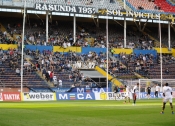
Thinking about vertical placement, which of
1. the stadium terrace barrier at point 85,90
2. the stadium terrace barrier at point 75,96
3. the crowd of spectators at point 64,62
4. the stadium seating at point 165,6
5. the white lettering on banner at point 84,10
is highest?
the stadium seating at point 165,6

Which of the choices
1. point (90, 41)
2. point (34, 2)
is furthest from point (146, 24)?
point (34, 2)

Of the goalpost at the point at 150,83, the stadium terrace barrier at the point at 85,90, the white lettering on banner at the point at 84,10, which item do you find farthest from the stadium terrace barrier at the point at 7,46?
the goalpost at the point at 150,83

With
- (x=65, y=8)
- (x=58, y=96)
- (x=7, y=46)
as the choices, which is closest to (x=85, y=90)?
(x=58, y=96)

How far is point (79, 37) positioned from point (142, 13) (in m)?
11.4

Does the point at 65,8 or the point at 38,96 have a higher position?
the point at 65,8

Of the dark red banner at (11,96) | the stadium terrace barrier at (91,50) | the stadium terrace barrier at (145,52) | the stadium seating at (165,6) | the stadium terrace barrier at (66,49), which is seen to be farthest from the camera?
the stadium seating at (165,6)

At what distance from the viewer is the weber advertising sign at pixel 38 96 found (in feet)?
156

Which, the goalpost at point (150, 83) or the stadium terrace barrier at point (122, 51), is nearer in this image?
the goalpost at point (150, 83)

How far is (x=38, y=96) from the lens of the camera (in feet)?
159

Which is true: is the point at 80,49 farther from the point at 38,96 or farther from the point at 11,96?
the point at 11,96

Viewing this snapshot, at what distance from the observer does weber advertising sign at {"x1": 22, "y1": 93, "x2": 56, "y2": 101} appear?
47.7 m

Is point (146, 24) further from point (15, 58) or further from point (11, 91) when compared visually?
point (11, 91)

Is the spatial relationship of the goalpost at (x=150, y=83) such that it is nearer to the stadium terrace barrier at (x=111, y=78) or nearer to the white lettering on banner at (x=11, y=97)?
the stadium terrace barrier at (x=111, y=78)

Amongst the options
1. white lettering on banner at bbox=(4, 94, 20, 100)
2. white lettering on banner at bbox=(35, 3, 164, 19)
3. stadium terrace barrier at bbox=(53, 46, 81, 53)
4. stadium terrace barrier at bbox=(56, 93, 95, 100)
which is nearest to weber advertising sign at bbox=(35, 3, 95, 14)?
white lettering on banner at bbox=(35, 3, 164, 19)
